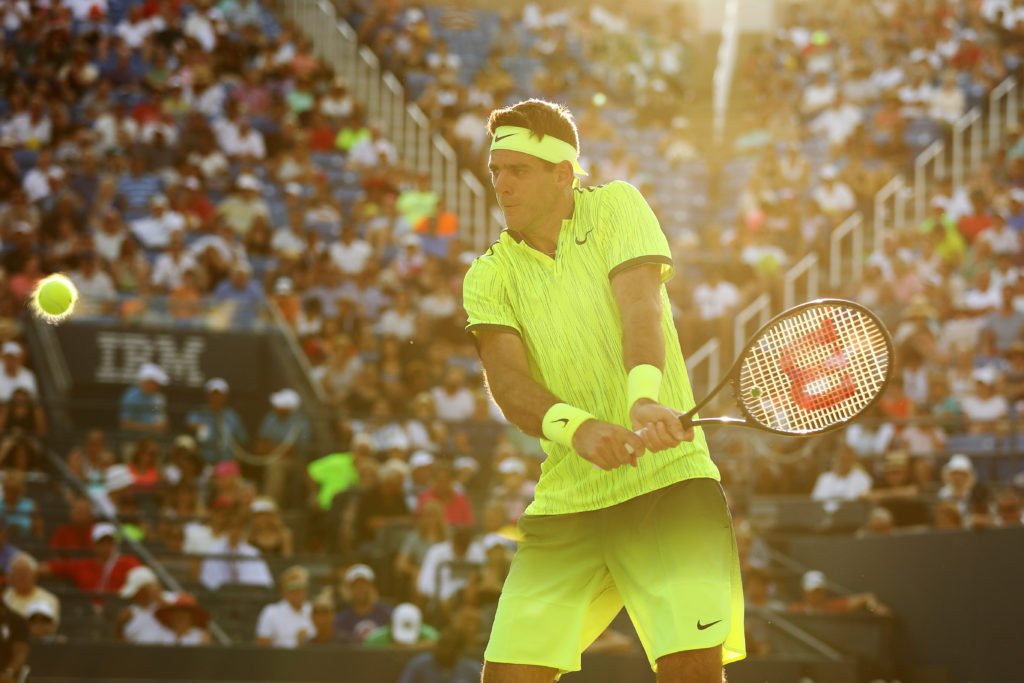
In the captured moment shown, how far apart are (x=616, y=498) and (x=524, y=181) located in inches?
38.1

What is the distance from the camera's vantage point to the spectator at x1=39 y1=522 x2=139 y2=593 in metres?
11.0

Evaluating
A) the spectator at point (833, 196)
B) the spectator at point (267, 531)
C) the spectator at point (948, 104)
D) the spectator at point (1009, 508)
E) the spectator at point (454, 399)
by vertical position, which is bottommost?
the spectator at point (267, 531)

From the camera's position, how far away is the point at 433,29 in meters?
23.2

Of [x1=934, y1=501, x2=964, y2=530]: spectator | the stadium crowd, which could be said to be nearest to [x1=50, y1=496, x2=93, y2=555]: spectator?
the stadium crowd

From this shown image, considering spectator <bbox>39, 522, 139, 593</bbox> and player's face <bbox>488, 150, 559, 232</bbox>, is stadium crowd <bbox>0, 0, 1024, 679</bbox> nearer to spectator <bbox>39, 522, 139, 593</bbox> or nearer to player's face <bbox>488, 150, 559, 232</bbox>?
spectator <bbox>39, 522, 139, 593</bbox>

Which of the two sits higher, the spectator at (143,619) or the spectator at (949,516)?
the spectator at (949,516)

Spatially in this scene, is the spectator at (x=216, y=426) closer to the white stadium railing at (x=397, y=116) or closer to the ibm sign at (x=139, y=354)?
the ibm sign at (x=139, y=354)

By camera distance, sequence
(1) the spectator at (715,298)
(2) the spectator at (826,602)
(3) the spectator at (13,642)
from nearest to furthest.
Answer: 1. (3) the spectator at (13,642)
2. (2) the spectator at (826,602)
3. (1) the spectator at (715,298)

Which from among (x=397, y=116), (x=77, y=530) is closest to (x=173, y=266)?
(x=77, y=530)

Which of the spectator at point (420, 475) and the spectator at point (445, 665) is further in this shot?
the spectator at point (420, 475)

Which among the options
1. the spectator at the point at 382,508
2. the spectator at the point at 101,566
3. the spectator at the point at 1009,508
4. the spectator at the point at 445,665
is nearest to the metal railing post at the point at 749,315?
the spectator at the point at 382,508

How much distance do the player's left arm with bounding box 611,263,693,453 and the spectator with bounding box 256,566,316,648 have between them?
22.5 ft

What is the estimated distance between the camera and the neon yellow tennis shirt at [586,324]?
13.8 ft

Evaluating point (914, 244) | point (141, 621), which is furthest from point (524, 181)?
point (914, 244)
